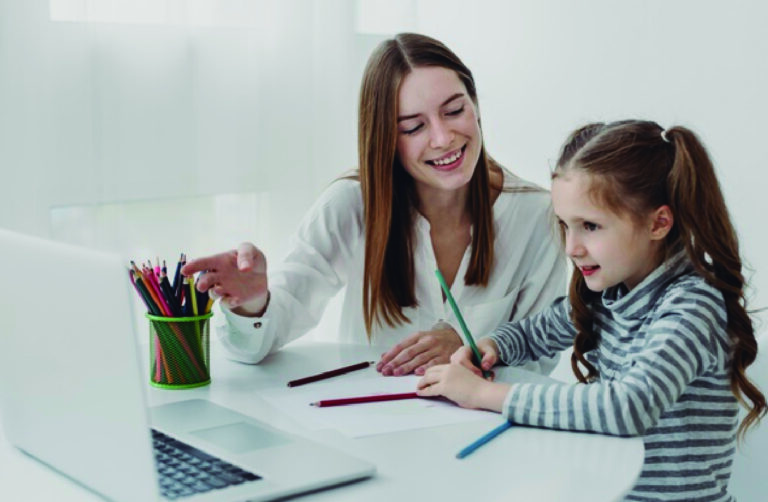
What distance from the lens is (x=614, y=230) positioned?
4.19 feet

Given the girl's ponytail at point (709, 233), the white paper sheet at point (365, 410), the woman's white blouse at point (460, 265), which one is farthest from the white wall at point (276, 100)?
the girl's ponytail at point (709, 233)

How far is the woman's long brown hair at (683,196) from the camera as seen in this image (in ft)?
4.06

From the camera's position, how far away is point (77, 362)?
87 centimetres

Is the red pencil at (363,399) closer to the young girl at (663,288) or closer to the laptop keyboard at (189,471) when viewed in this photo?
the young girl at (663,288)

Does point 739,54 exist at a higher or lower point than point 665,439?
higher

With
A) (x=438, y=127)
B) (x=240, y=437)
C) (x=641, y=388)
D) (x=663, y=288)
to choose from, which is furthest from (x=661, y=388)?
(x=438, y=127)

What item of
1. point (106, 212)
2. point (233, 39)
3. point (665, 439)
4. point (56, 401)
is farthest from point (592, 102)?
point (56, 401)

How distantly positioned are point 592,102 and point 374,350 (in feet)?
4.70

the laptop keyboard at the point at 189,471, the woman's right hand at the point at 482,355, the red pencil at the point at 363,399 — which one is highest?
the woman's right hand at the point at 482,355

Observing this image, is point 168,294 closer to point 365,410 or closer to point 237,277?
point 237,277

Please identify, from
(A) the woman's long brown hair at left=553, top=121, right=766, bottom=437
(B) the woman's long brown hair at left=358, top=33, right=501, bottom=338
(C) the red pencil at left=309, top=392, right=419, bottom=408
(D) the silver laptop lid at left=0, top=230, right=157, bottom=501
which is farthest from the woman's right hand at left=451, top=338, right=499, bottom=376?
(D) the silver laptop lid at left=0, top=230, right=157, bottom=501

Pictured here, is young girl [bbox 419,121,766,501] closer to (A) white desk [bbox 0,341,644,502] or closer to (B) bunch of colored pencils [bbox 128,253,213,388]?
(A) white desk [bbox 0,341,644,502]

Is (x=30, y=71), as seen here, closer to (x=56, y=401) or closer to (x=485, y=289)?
(x=485, y=289)

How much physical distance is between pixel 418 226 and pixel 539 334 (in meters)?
0.43
